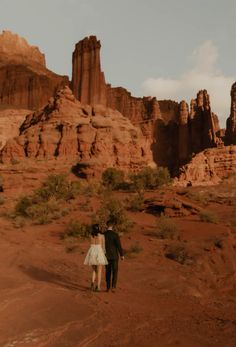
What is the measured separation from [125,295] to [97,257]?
2.93 feet

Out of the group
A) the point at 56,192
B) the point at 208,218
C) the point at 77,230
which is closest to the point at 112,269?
the point at 77,230

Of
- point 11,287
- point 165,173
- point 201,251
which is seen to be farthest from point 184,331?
point 165,173

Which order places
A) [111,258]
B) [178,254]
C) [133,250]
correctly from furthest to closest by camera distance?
1. [133,250]
2. [178,254]
3. [111,258]

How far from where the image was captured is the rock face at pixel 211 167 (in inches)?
1726

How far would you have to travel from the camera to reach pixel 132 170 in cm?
4753

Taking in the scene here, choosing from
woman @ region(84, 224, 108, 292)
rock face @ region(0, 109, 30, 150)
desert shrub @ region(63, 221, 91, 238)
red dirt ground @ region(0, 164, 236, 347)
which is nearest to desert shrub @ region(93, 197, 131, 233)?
red dirt ground @ region(0, 164, 236, 347)

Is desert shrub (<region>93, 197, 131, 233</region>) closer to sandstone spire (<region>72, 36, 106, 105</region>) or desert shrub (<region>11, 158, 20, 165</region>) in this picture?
desert shrub (<region>11, 158, 20, 165</region>)

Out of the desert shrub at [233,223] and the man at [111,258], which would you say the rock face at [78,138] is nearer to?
the desert shrub at [233,223]

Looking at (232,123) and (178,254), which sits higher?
(232,123)

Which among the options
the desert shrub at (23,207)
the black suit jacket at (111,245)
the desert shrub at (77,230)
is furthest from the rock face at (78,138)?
the black suit jacket at (111,245)

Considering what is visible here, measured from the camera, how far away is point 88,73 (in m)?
60.8

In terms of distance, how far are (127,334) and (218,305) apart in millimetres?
3136

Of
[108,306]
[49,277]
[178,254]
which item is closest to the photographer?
[108,306]

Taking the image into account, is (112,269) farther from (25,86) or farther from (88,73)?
(25,86)
